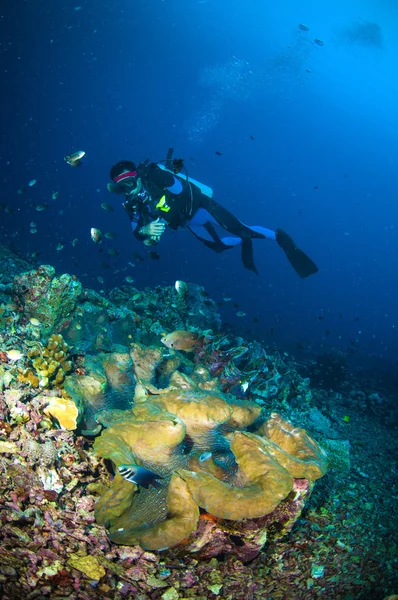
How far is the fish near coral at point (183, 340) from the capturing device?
5.65 meters

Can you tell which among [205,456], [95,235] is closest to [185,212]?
[95,235]

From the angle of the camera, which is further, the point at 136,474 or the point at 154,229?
the point at 154,229

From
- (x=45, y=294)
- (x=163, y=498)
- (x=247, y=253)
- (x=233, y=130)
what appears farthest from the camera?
(x=233, y=130)

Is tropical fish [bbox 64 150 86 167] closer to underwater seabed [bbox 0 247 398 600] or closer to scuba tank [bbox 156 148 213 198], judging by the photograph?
scuba tank [bbox 156 148 213 198]

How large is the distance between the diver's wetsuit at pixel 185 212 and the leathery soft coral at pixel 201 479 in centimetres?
577

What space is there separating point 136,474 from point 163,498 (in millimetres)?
330

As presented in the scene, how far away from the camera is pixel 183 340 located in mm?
5797

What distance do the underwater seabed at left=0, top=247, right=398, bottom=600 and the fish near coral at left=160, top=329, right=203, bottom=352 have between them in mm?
1349

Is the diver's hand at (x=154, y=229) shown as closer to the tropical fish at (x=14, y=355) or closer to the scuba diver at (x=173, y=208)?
the scuba diver at (x=173, y=208)

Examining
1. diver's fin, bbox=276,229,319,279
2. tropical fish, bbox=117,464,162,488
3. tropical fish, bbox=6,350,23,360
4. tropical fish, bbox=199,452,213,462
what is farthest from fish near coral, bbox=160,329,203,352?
diver's fin, bbox=276,229,319,279

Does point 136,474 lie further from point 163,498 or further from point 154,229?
point 154,229

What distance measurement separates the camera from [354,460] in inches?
216

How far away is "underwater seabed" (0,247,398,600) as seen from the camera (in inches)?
77.8

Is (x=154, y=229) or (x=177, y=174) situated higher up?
(x=177, y=174)
